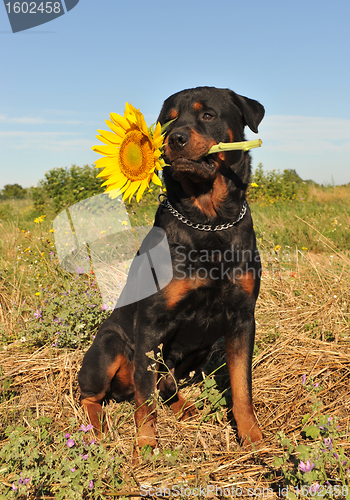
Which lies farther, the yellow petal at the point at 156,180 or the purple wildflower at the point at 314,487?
the yellow petal at the point at 156,180

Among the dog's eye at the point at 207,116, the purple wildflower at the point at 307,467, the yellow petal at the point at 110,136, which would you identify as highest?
the dog's eye at the point at 207,116

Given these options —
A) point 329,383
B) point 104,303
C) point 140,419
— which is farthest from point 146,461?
point 104,303

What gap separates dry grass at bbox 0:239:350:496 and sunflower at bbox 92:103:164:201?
4.52 ft

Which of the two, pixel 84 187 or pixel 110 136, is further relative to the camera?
pixel 84 187

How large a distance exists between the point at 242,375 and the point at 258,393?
0.53 meters

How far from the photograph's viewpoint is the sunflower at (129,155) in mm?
2141

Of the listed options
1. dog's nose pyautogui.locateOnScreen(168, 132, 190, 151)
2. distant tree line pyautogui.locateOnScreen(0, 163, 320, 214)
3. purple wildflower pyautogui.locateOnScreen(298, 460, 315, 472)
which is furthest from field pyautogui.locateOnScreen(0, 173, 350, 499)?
distant tree line pyautogui.locateOnScreen(0, 163, 320, 214)

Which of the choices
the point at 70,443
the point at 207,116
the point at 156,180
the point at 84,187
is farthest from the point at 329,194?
the point at 70,443

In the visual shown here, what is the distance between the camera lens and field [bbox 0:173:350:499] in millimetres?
1669

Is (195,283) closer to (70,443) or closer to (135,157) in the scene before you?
(135,157)

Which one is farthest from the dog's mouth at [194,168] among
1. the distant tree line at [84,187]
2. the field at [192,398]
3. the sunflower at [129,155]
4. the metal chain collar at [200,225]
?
the distant tree line at [84,187]

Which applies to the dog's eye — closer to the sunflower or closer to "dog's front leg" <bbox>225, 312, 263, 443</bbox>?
the sunflower

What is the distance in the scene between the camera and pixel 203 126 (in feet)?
8.00

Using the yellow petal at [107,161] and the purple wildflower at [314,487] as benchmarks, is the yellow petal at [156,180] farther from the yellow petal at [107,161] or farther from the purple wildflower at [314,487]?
the purple wildflower at [314,487]
